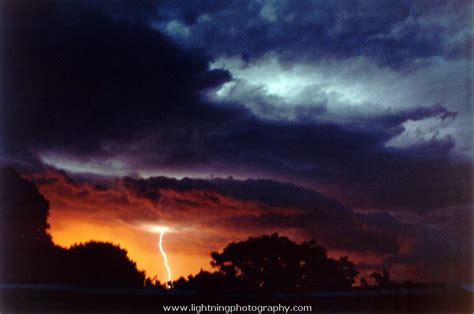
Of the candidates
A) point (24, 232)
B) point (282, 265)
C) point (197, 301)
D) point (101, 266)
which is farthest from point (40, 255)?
point (282, 265)

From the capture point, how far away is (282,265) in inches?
648

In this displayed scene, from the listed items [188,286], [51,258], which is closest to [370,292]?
[188,286]

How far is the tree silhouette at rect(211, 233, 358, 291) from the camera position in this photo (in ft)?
52.2

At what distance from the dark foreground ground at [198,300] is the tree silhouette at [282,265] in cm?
80

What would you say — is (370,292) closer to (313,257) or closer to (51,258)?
(313,257)

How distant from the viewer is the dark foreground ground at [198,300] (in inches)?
537

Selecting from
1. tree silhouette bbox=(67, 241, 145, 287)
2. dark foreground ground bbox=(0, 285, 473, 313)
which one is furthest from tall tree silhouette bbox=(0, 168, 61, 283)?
dark foreground ground bbox=(0, 285, 473, 313)

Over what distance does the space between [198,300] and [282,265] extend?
3548 millimetres

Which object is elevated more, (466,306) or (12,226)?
(12,226)

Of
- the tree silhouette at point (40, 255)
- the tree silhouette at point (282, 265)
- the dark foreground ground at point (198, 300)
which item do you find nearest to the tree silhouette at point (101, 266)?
the tree silhouette at point (40, 255)

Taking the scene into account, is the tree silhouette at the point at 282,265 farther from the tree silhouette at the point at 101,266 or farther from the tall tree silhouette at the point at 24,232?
the tall tree silhouette at the point at 24,232

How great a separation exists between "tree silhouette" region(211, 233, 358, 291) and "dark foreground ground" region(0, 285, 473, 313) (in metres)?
0.80

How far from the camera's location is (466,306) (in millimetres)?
13742

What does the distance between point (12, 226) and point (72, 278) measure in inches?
172
